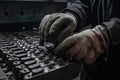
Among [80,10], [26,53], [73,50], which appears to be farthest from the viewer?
[80,10]

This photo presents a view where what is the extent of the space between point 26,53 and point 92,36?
1.08 ft

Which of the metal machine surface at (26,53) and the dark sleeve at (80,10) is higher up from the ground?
the dark sleeve at (80,10)

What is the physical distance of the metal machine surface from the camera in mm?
687

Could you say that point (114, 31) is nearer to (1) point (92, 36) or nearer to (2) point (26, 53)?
(1) point (92, 36)

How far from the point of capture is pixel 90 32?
84 centimetres

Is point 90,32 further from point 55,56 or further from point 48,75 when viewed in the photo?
point 48,75

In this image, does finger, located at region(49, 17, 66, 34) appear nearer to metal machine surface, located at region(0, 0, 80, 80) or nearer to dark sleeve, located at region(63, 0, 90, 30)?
metal machine surface, located at region(0, 0, 80, 80)

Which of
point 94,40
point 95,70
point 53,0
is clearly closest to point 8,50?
point 94,40

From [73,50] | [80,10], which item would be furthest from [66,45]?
[80,10]

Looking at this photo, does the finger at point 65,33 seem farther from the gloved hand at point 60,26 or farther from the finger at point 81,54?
the finger at point 81,54

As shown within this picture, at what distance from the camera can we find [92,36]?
818mm

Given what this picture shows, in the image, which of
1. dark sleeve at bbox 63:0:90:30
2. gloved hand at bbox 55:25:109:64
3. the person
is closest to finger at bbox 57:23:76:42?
the person

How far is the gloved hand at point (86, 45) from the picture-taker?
78cm

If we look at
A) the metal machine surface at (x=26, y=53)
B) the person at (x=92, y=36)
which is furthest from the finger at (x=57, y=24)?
the metal machine surface at (x=26, y=53)
